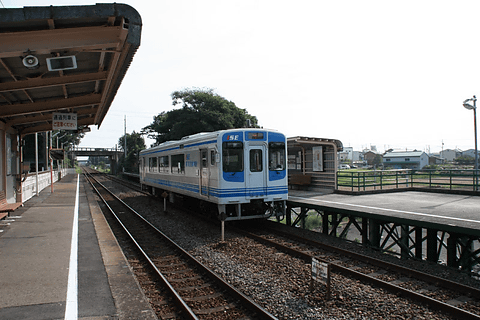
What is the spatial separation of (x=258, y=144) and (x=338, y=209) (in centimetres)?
309

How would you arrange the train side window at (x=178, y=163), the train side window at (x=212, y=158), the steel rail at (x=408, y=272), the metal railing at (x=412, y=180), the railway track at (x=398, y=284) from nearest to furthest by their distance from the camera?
the railway track at (x=398, y=284), the steel rail at (x=408, y=272), the train side window at (x=212, y=158), the metal railing at (x=412, y=180), the train side window at (x=178, y=163)

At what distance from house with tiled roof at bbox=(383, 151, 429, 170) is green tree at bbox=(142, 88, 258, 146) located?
45.6 metres

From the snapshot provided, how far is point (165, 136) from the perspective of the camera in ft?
143

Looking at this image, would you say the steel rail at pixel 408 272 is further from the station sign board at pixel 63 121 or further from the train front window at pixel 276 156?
the station sign board at pixel 63 121

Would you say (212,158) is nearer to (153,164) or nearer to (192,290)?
(192,290)

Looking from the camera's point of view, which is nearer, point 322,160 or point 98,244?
point 98,244

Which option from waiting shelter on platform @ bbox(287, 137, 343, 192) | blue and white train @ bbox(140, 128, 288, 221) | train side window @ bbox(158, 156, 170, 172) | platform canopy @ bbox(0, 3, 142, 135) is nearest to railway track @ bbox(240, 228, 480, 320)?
blue and white train @ bbox(140, 128, 288, 221)

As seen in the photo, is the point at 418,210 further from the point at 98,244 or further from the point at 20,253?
the point at 20,253

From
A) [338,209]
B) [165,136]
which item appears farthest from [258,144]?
[165,136]

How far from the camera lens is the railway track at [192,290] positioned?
529cm

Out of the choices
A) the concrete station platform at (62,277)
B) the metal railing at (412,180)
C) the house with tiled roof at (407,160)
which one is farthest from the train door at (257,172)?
the house with tiled roof at (407,160)

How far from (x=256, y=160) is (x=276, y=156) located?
75 centimetres

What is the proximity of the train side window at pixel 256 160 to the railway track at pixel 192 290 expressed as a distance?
3.31m

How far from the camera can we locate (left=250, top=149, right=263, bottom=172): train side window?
35.7 feet
